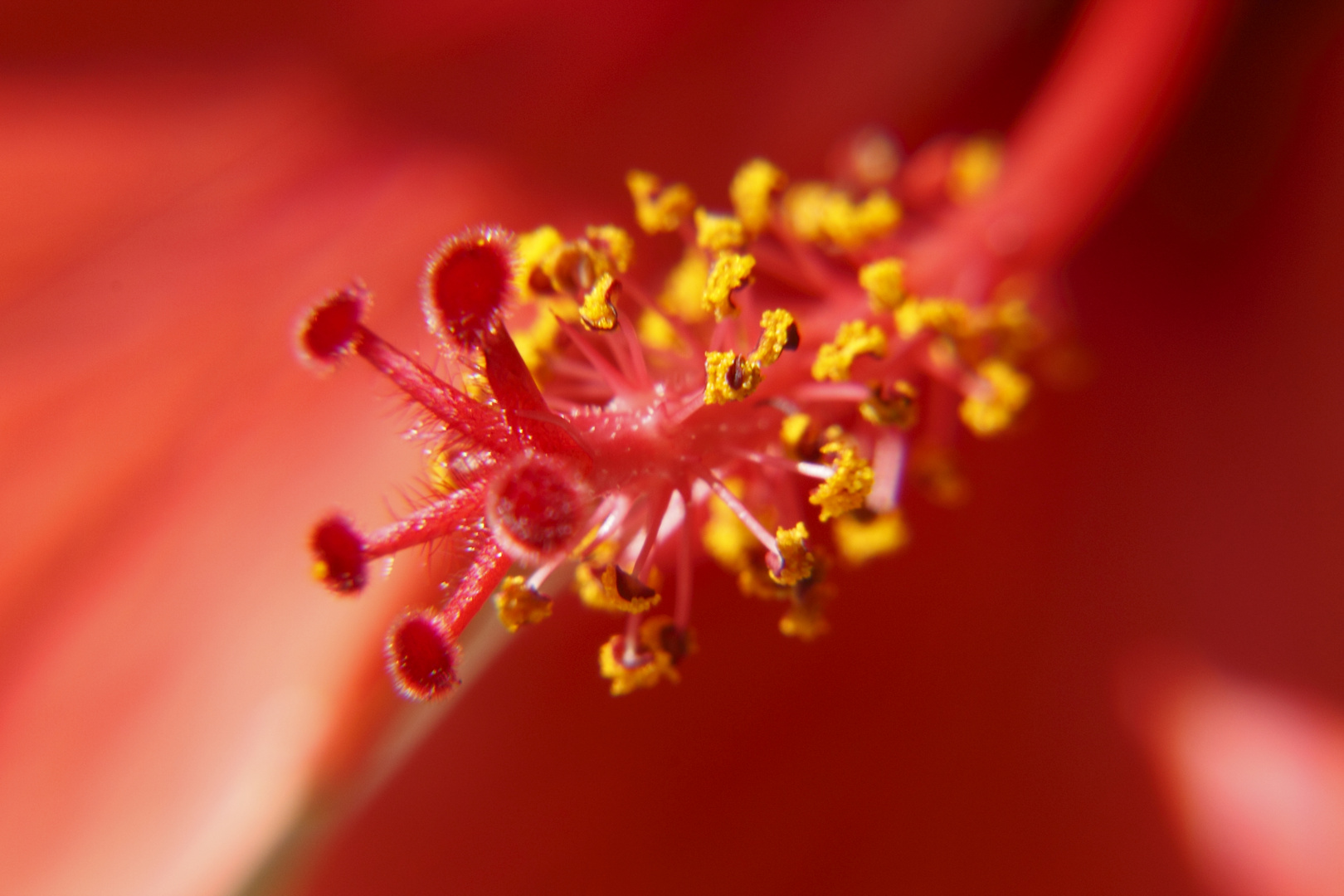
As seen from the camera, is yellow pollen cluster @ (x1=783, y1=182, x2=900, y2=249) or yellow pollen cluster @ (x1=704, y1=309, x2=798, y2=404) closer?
yellow pollen cluster @ (x1=704, y1=309, x2=798, y2=404)

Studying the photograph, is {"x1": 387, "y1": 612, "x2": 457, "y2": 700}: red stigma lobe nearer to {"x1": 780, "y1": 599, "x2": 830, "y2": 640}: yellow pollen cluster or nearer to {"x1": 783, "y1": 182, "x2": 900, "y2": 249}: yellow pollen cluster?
{"x1": 780, "y1": 599, "x2": 830, "y2": 640}: yellow pollen cluster

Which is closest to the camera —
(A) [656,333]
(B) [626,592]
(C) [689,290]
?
(B) [626,592]

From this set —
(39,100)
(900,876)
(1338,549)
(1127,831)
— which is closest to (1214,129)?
(1338,549)

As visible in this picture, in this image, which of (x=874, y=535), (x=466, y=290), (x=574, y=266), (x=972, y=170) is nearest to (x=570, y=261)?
(x=574, y=266)

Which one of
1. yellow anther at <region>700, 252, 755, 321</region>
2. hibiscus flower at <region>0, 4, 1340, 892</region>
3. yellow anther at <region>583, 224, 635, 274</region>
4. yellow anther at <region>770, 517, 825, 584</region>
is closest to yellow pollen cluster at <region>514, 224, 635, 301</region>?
yellow anther at <region>583, 224, 635, 274</region>

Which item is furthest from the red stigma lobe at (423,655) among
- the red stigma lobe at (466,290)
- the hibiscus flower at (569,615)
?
the hibiscus flower at (569,615)

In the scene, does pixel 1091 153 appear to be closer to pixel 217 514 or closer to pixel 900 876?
pixel 900 876

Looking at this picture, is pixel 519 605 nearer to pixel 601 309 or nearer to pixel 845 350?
pixel 601 309

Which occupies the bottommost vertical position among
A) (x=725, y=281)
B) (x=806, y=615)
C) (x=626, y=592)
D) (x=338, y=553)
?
(x=806, y=615)
